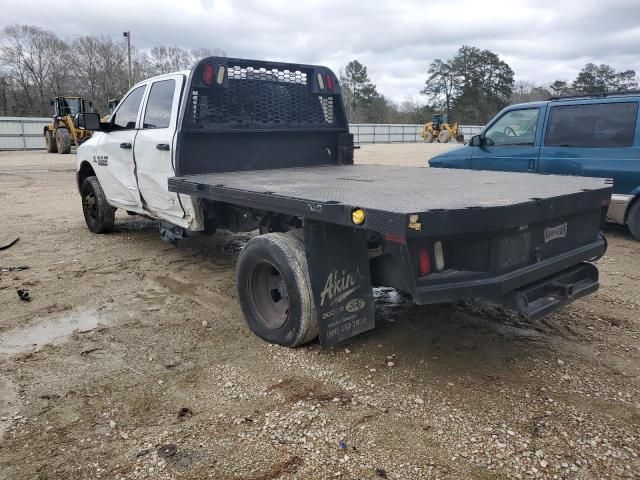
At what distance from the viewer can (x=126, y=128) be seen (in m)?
5.99

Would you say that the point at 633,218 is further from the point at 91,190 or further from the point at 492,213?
the point at 91,190

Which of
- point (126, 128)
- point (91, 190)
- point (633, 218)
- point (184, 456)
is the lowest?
point (184, 456)

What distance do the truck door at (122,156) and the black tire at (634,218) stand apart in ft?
19.3

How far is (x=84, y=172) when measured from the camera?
738 cm

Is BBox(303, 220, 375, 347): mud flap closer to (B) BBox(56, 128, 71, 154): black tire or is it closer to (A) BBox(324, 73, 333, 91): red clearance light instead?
(A) BBox(324, 73, 333, 91): red clearance light

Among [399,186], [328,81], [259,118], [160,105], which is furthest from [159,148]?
[399,186]

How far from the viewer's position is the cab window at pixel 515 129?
7.28m

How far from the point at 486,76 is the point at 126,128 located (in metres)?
62.8

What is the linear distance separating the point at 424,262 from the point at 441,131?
4124 cm

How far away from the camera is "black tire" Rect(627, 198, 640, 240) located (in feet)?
21.5

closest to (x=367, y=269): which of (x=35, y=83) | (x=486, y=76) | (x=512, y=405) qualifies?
(x=512, y=405)

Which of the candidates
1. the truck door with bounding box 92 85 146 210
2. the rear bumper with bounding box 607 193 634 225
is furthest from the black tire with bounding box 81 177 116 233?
the rear bumper with bounding box 607 193 634 225

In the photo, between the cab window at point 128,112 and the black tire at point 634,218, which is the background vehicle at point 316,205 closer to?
the cab window at point 128,112

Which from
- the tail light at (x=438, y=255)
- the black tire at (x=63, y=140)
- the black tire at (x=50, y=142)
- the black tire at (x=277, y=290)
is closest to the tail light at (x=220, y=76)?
the black tire at (x=277, y=290)
